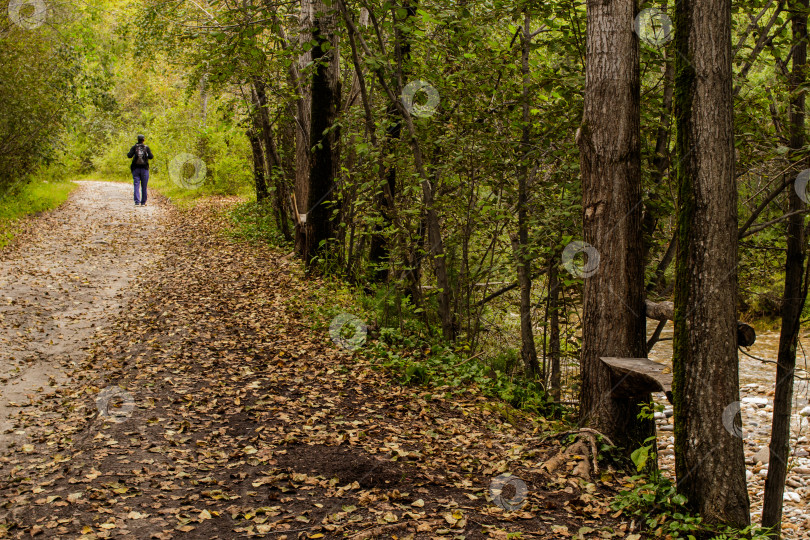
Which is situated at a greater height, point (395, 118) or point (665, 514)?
point (395, 118)

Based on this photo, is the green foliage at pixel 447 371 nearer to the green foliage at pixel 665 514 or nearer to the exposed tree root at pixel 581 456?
the exposed tree root at pixel 581 456

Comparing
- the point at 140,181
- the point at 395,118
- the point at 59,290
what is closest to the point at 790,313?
the point at 395,118

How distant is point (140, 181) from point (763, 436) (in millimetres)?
19021

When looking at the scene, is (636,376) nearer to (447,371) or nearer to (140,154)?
(447,371)

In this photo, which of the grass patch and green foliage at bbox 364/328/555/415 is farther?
the grass patch

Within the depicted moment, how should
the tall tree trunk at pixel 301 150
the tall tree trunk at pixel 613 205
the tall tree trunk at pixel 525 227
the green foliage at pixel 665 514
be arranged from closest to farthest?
the green foliage at pixel 665 514
the tall tree trunk at pixel 613 205
the tall tree trunk at pixel 525 227
the tall tree trunk at pixel 301 150

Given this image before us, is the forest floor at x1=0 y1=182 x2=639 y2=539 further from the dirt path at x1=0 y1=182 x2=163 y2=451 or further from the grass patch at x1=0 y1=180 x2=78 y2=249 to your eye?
the grass patch at x1=0 y1=180 x2=78 y2=249

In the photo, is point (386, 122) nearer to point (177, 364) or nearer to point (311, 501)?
point (177, 364)

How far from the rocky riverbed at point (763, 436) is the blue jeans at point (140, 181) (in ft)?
54.1

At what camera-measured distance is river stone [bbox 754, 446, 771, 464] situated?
8778 mm

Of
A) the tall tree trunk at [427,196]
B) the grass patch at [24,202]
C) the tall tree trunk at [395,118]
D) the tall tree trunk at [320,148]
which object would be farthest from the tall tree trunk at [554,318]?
the grass patch at [24,202]

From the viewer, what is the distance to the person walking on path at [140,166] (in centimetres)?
1873

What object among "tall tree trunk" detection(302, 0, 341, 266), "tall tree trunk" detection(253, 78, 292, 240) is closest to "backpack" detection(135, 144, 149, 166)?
"tall tree trunk" detection(253, 78, 292, 240)

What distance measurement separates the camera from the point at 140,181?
65.7ft
